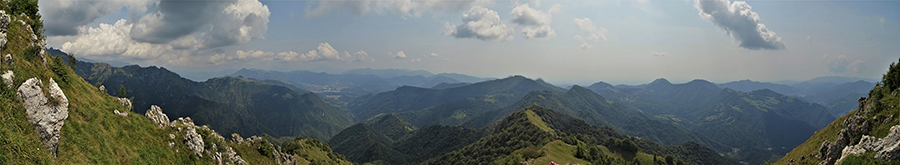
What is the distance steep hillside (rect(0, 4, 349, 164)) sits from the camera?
74.5ft

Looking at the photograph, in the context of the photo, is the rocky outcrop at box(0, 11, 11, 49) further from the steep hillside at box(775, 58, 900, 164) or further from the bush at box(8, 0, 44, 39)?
the steep hillside at box(775, 58, 900, 164)

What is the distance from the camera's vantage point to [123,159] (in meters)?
31.3

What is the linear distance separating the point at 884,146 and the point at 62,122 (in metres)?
78.1

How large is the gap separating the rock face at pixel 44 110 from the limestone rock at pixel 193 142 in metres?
19.3

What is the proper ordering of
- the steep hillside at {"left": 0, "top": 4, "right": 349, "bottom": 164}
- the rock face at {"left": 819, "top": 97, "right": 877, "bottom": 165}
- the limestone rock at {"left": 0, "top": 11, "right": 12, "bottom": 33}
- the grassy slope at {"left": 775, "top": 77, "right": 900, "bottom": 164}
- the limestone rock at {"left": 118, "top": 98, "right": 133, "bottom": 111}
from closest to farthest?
1. the steep hillside at {"left": 0, "top": 4, "right": 349, "bottom": 164}
2. the limestone rock at {"left": 0, "top": 11, "right": 12, "bottom": 33}
3. the grassy slope at {"left": 775, "top": 77, "right": 900, "bottom": 164}
4. the rock face at {"left": 819, "top": 97, "right": 877, "bottom": 165}
5. the limestone rock at {"left": 118, "top": 98, "right": 133, "bottom": 111}

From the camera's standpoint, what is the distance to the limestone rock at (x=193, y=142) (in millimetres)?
44781

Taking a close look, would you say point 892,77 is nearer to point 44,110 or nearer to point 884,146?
point 884,146

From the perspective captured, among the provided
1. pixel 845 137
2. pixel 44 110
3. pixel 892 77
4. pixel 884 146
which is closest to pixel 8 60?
pixel 44 110

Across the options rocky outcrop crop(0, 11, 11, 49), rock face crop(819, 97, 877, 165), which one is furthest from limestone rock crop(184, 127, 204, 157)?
rock face crop(819, 97, 877, 165)

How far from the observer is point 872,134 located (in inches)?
1470

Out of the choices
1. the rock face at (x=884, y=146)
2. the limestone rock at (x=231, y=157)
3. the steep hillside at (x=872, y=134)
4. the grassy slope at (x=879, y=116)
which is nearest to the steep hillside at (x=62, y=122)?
the limestone rock at (x=231, y=157)

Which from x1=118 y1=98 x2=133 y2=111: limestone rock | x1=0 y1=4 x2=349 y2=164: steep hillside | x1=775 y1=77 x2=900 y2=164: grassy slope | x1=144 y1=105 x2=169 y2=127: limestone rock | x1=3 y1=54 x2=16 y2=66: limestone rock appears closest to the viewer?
x1=0 y1=4 x2=349 y2=164: steep hillside

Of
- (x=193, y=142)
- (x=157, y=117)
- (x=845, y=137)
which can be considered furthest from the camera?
(x=193, y=142)

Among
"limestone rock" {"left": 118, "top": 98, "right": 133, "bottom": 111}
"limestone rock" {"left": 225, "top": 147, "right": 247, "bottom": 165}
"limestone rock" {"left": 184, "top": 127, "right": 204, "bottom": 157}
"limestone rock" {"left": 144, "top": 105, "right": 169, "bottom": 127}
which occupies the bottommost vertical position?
"limestone rock" {"left": 225, "top": 147, "right": 247, "bottom": 165}
